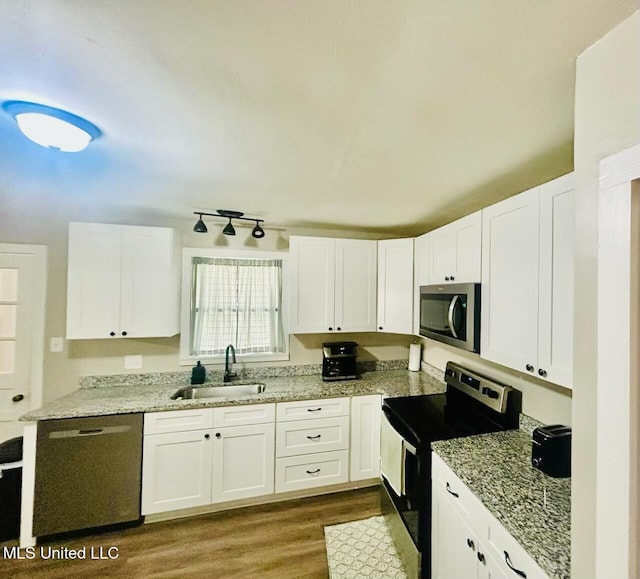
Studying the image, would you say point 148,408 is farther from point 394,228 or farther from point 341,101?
point 394,228

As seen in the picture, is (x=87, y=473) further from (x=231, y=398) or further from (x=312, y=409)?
(x=312, y=409)

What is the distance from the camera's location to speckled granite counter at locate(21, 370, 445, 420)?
78.0 inches

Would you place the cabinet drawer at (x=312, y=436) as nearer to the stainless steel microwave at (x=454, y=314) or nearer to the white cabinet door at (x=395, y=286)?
the white cabinet door at (x=395, y=286)

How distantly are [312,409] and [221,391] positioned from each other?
0.87 meters

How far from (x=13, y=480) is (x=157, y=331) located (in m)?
1.30

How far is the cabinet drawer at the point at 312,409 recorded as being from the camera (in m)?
2.28

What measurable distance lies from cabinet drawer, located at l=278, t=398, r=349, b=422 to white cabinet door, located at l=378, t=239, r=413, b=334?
84 cm

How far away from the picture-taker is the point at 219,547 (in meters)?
1.87

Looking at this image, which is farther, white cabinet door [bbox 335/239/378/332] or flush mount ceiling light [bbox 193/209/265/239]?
white cabinet door [bbox 335/239/378/332]

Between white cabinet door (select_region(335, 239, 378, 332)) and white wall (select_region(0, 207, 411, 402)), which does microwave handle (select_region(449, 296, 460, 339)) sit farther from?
white wall (select_region(0, 207, 411, 402))

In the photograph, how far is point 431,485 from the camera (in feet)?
5.10

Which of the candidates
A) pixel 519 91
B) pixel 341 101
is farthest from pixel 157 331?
pixel 519 91

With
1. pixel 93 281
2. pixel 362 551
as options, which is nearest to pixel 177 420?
pixel 93 281

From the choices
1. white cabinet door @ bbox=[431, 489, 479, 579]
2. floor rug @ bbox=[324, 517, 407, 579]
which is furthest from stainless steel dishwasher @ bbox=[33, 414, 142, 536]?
white cabinet door @ bbox=[431, 489, 479, 579]
